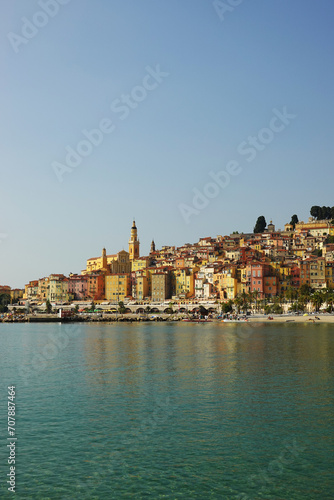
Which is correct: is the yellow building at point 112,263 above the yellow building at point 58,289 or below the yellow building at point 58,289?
Answer: above

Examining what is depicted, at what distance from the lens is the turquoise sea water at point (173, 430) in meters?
11.8

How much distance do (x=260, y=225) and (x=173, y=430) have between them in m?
129

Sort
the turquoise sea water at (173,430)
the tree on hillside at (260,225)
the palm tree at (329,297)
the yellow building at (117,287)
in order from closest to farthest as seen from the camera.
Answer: the turquoise sea water at (173,430) < the palm tree at (329,297) < the yellow building at (117,287) < the tree on hillside at (260,225)

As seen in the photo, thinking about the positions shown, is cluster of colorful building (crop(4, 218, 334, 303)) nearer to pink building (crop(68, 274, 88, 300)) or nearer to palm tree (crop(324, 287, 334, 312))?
pink building (crop(68, 274, 88, 300))

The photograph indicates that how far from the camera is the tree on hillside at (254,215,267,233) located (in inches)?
5561

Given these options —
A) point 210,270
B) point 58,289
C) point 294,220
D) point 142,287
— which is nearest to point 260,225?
point 294,220

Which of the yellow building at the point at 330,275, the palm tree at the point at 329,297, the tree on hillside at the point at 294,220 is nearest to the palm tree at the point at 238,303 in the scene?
the palm tree at the point at 329,297

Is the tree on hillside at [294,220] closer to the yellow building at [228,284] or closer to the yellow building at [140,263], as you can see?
the yellow building at [140,263]

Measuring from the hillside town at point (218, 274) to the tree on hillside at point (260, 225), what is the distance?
0.39m

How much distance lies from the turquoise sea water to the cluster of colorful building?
6808 cm

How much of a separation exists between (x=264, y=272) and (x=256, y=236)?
37.2m

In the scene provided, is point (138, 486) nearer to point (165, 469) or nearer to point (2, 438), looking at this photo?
point (165, 469)

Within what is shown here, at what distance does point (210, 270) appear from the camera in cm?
10806

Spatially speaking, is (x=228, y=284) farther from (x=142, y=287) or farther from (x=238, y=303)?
(x=142, y=287)
